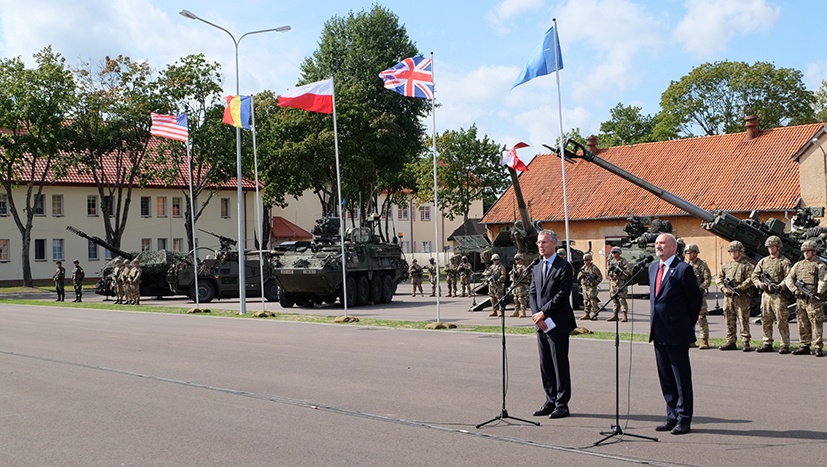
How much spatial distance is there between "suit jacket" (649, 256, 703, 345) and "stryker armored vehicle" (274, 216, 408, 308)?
62.9 ft

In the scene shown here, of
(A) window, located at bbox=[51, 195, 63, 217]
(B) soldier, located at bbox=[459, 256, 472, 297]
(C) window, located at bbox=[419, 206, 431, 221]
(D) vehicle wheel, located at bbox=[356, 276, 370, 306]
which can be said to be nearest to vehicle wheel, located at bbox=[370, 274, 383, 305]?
(D) vehicle wheel, located at bbox=[356, 276, 370, 306]

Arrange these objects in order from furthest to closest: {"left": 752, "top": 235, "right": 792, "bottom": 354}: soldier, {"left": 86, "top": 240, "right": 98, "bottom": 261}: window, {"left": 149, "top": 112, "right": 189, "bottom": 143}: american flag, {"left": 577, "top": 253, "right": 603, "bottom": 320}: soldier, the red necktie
Result: 1. {"left": 86, "top": 240, "right": 98, "bottom": 261}: window
2. {"left": 149, "top": 112, "right": 189, "bottom": 143}: american flag
3. {"left": 577, "top": 253, "right": 603, "bottom": 320}: soldier
4. {"left": 752, "top": 235, "right": 792, "bottom": 354}: soldier
5. the red necktie

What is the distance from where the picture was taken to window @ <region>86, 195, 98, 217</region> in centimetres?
5962

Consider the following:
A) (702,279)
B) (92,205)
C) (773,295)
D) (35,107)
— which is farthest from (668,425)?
(92,205)

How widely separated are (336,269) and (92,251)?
3545 cm

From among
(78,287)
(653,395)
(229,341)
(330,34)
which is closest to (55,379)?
(229,341)

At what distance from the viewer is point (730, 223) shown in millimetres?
22906

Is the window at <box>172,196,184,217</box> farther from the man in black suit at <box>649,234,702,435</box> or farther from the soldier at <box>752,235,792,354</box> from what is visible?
the man in black suit at <box>649,234,702,435</box>

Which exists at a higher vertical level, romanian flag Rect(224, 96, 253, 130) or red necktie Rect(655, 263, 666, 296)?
romanian flag Rect(224, 96, 253, 130)

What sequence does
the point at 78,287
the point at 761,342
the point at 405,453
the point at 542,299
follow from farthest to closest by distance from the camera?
1. the point at 78,287
2. the point at 761,342
3. the point at 542,299
4. the point at 405,453

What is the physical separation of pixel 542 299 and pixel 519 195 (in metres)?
18.3

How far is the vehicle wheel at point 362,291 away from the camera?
3005 centimetres

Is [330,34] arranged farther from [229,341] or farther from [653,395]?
[653,395]

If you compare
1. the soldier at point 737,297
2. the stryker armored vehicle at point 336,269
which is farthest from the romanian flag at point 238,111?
the soldier at point 737,297
